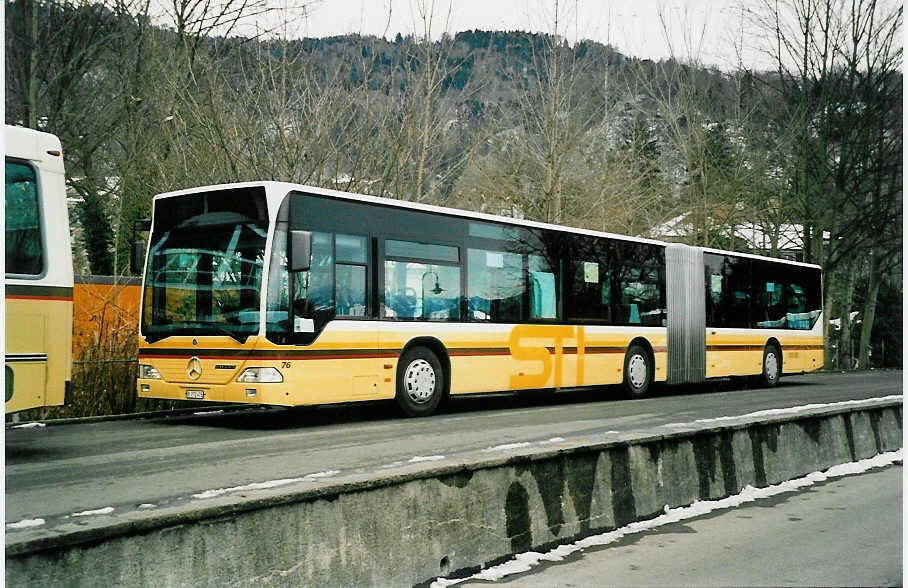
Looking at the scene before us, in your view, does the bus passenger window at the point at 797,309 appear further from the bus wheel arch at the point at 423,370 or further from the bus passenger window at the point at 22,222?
the bus passenger window at the point at 22,222

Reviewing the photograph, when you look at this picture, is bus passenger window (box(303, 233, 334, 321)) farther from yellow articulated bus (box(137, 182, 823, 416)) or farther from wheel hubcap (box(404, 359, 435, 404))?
wheel hubcap (box(404, 359, 435, 404))

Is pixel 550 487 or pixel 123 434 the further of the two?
pixel 123 434

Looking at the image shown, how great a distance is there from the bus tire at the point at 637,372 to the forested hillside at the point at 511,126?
5720 mm

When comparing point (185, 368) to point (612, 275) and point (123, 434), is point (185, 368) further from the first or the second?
point (612, 275)

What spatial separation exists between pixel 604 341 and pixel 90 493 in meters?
12.2

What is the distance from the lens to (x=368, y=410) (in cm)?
1559

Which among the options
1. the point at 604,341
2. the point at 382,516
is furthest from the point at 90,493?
the point at 604,341

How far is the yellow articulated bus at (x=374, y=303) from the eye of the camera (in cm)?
1234

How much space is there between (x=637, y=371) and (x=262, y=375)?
9018 mm

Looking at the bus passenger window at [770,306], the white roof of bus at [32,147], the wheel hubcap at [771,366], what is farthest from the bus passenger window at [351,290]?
the wheel hubcap at [771,366]

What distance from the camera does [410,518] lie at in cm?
628

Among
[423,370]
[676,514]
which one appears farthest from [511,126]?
[676,514]

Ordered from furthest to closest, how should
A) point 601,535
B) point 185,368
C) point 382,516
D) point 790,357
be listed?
1. point 790,357
2. point 185,368
3. point 601,535
4. point 382,516

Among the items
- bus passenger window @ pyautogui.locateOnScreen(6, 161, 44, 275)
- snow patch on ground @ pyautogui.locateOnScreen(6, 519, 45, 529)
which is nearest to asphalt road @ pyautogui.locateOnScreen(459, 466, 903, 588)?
snow patch on ground @ pyautogui.locateOnScreen(6, 519, 45, 529)
